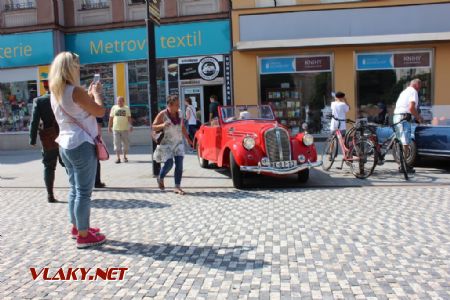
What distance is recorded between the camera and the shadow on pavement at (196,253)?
4043mm

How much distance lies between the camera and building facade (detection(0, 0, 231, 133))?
16.0 m

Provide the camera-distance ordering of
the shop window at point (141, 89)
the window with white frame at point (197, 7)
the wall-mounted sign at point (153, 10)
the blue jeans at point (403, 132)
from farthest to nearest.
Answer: the shop window at point (141, 89)
the window with white frame at point (197, 7)
the wall-mounted sign at point (153, 10)
the blue jeans at point (403, 132)

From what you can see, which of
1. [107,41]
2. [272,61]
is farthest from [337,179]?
[107,41]

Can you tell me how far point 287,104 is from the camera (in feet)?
52.6

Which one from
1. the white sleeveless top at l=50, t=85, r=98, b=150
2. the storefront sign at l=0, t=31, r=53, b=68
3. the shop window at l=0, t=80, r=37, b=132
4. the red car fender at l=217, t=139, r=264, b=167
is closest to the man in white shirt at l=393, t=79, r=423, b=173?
the red car fender at l=217, t=139, r=264, b=167

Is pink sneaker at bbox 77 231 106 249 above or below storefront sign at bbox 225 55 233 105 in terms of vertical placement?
below

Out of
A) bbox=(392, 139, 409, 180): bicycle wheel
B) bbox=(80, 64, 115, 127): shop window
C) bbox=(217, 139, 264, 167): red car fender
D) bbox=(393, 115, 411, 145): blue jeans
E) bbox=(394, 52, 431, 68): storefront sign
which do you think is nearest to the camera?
bbox=(217, 139, 264, 167): red car fender

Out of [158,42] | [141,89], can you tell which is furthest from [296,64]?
[141,89]

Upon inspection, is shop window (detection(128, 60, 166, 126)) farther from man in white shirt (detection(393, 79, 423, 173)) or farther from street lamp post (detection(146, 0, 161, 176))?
man in white shirt (detection(393, 79, 423, 173))

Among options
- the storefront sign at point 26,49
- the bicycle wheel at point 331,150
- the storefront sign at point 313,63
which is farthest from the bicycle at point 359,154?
the storefront sign at point 26,49

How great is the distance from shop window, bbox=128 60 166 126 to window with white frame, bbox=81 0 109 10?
252 centimetres

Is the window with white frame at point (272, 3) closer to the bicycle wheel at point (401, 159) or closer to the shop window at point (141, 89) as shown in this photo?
the shop window at point (141, 89)

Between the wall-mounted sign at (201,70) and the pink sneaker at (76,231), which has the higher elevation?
the wall-mounted sign at (201,70)

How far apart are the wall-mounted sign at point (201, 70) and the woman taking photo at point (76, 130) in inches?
457
